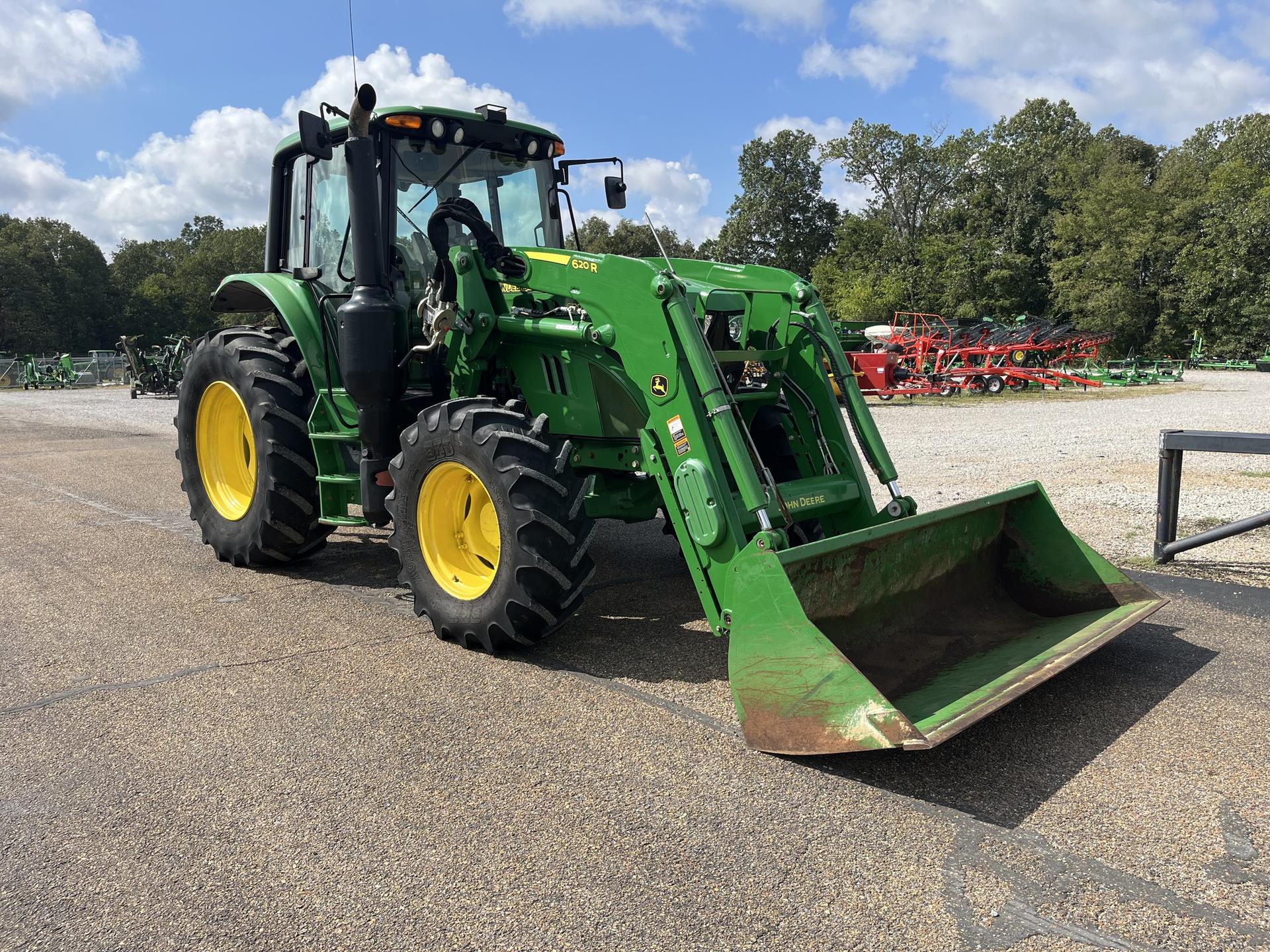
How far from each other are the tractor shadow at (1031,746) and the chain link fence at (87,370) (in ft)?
143

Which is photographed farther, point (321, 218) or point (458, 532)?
point (321, 218)

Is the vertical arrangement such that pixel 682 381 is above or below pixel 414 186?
below

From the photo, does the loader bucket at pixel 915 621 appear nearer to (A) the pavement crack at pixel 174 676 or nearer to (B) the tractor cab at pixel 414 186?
(A) the pavement crack at pixel 174 676

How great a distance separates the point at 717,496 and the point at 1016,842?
1711 mm

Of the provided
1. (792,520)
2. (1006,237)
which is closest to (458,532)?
(792,520)

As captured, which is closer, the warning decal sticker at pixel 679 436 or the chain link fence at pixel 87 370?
the warning decal sticker at pixel 679 436

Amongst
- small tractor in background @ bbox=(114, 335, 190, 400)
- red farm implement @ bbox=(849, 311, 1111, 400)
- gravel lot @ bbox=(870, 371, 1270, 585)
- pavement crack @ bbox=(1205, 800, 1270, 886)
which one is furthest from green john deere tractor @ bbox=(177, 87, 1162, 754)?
small tractor in background @ bbox=(114, 335, 190, 400)

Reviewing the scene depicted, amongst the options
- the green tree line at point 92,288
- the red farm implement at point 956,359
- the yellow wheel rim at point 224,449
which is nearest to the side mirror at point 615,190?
the yellow wheel rim at point 224,449

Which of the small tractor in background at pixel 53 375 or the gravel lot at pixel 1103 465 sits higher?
the small tractor in background at pixel 53 375

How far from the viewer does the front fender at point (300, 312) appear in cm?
583

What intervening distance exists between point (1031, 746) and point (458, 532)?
291 centimetres

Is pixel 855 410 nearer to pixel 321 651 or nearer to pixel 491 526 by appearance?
pixel 491 526

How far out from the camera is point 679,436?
414 cm

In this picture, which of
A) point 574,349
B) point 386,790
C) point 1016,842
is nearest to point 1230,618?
point 1016,842
